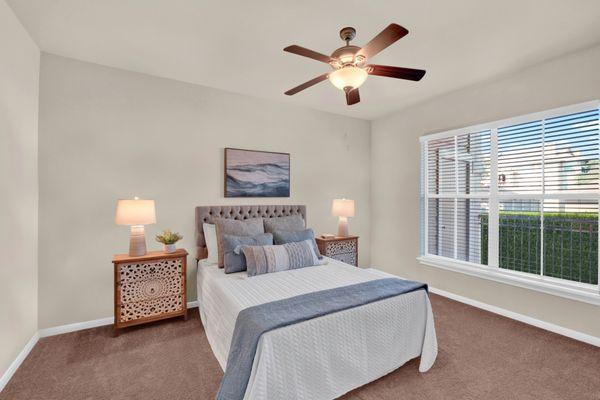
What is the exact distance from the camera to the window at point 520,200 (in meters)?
2.80

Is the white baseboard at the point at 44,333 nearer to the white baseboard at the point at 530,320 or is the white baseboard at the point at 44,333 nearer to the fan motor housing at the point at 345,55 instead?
the fan motor housing at the point at 345,55

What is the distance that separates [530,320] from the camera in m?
3.09

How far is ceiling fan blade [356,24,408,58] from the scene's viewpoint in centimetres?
162

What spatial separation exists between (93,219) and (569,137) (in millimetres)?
4984

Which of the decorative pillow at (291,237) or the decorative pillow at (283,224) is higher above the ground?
the decorative pillow at (283,224)

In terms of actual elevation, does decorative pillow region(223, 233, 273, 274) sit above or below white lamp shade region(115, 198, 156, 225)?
below

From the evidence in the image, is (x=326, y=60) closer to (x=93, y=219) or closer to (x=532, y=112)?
(x=532, y=112)

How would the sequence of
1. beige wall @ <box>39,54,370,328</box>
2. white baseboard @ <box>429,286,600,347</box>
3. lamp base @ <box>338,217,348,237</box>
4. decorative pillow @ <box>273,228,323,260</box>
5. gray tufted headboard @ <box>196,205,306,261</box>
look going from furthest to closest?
lamp base @ <box>338,217,348,237</box> → gray tufted headboard @ <box>196,205,306,261</box> → decorative pillow @ <box>273,228,323,260</box> → beige wall @ <box>39,54,370,328</box> → white baseboard @ <box>429,286,600,347</box>

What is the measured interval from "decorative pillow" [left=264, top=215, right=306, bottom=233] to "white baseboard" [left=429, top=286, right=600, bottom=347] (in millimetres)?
2240

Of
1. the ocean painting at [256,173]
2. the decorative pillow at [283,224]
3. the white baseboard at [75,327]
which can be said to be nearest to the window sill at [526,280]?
the decorative pillow at [283,224]

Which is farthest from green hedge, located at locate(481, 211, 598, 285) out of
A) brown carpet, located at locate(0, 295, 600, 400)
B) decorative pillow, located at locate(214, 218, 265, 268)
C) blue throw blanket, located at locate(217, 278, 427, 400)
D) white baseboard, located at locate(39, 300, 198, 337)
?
white baseboard, located at locate(39, 300, 198, 337)

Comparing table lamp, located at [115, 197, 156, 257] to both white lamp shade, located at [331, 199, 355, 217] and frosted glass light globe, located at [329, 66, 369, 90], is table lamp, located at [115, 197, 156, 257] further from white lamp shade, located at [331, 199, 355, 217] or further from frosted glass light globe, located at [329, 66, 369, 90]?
white lamp shade, located at [331, 199, 355, 217]

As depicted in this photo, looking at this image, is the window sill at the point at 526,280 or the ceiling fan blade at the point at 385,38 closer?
the ceiling fan blade at the point at 385,38

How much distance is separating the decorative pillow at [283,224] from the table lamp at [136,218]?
1.32 meters
